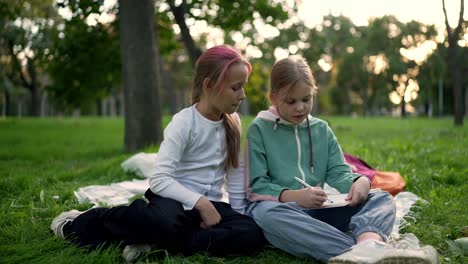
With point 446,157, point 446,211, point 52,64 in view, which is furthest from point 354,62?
point 446,211

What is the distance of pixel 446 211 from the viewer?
12.1ft

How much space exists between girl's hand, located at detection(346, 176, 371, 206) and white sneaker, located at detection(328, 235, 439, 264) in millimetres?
390

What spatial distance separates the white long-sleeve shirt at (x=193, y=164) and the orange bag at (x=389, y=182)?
71.9 inches

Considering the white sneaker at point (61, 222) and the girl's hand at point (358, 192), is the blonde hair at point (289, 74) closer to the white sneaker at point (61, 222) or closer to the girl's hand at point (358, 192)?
the girl's hand at point (358, 192)

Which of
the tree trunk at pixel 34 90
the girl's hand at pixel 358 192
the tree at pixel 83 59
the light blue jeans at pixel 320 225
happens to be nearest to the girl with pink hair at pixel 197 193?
the light blue jeans at pixel 320 225

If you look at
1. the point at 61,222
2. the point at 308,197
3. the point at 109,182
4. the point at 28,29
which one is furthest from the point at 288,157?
the point at 28,29

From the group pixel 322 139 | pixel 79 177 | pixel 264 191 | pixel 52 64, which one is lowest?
pixel 79 177

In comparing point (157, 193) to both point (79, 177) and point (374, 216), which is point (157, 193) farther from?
point (79, 177)

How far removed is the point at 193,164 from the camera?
118 inches

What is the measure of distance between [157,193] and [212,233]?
0.39m

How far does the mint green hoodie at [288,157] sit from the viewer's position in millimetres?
3086

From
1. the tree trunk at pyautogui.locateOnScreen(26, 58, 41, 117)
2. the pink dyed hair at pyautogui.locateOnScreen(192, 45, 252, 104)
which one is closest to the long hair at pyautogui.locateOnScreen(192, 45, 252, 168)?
the pink dyed hair at pyautogui.locateOnScreen(192, 45, 252, 104)

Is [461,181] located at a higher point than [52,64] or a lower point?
lower

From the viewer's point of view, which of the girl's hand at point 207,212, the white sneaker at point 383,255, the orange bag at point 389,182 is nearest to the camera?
the white sneaker at point 383,255
